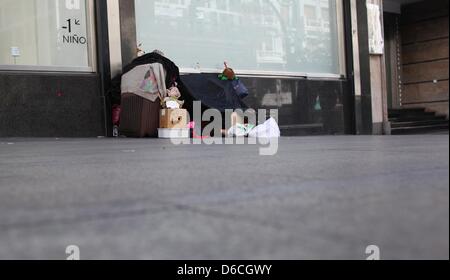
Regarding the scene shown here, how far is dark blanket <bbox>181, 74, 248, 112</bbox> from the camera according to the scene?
275 inches

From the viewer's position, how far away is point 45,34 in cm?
707

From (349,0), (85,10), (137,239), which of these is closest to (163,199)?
(137,239)

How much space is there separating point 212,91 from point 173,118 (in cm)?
93

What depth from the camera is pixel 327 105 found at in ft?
31.9

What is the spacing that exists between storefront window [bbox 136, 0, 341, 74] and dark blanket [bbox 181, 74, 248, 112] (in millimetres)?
771

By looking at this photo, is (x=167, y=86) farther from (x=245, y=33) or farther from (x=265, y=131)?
(x=245, y=33)

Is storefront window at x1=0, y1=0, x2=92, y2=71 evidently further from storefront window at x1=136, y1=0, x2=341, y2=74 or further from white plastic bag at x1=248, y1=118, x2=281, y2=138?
white plastic bag at x1=248, y1=118, x2=281, y2=138

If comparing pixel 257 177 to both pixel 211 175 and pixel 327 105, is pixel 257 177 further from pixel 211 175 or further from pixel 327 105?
pixel 327 105

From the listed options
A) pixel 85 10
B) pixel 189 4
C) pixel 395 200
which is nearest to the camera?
pixel 395 200

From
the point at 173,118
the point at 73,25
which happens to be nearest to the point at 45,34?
the point at 73,25

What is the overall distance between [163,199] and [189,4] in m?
7.47

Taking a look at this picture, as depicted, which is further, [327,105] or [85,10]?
[327,105]

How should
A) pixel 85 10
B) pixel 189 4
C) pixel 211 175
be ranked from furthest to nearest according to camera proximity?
1. pixel 189 4
2. pixel 85 10
3. pixel 211 175
